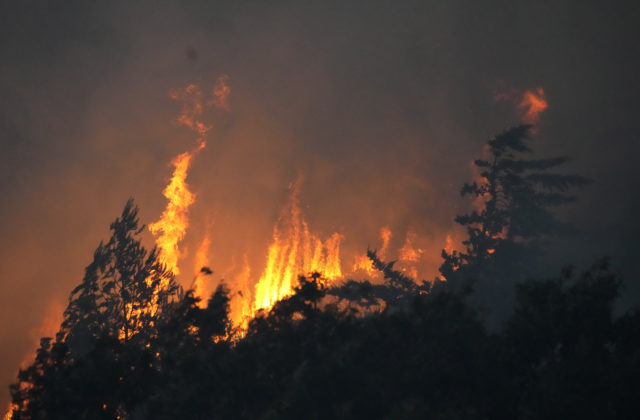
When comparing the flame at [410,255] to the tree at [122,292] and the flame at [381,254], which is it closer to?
the flame at [381,254]

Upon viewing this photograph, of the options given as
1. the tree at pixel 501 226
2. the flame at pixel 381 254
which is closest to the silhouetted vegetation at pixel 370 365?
the tree at pixel 501 226

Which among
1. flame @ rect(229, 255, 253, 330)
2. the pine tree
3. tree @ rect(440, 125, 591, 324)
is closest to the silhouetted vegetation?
tree @ rect(440, 125, 591, 324)

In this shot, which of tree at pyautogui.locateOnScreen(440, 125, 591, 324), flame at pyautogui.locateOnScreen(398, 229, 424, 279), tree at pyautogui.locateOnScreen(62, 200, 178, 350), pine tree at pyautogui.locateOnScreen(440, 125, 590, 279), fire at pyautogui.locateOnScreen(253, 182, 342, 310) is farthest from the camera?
fire at pyautogui.locateOnScreen(253, 182, 342, 310)

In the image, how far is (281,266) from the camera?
165 meters

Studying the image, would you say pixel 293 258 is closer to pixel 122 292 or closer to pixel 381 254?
pixel 381 254

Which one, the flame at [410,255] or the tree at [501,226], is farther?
the flame at [410,255]

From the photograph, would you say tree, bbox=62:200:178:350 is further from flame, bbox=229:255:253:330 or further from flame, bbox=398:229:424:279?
flame, bbox=229:255:253:330

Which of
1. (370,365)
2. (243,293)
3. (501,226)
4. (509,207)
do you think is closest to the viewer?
(370,365)

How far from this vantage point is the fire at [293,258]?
14675cm

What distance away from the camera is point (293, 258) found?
16700 cm

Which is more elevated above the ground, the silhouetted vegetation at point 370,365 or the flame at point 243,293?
the flame at point 243,293

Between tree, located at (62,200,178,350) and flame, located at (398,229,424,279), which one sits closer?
tree, located at (62,200,178,350)

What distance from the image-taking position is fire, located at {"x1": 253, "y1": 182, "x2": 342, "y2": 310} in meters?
147

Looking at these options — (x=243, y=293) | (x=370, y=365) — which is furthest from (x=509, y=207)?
(x=243, y=293)
